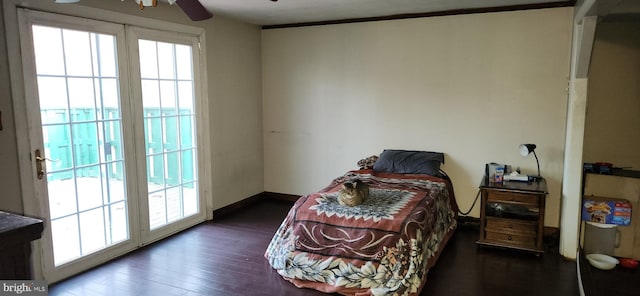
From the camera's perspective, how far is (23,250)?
1.02m

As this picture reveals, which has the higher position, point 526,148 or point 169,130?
point 169,130

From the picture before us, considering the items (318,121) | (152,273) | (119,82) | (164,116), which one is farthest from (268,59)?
(152,273)

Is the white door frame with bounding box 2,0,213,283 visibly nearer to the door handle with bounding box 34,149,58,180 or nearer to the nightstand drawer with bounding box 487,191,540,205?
the door handle with bounding box 34,149,58,180

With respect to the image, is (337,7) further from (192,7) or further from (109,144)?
(109,144)

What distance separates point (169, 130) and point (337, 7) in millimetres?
2074

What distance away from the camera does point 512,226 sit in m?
3.73

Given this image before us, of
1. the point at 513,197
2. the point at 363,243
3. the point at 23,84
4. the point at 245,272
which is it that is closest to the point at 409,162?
the point at 513,197

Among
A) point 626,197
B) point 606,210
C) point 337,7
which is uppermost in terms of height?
point 337,7

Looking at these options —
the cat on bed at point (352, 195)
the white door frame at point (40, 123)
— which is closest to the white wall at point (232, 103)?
the white door frame at point (40, 123)

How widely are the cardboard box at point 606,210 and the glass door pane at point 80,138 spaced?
410cm

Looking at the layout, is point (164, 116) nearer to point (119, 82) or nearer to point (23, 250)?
point (119, 82)

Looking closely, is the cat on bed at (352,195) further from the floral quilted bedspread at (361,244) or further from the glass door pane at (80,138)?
the glass door pane at (80,138)

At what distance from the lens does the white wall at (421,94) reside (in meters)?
4.12

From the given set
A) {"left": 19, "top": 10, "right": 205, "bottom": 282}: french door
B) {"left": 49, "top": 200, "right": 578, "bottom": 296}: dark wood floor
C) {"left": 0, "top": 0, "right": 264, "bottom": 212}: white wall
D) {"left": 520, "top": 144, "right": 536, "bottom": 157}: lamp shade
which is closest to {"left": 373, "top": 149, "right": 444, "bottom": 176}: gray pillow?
{"left": 49, "top": 200, "right": 578, "bottom": 296}: dark wood floor
